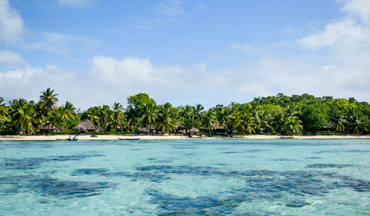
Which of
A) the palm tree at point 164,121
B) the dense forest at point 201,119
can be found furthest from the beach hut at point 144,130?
the palm tree at point 164,121

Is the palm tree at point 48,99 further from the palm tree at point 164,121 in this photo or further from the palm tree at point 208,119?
the palm tree at point 208,119

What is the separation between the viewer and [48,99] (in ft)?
216

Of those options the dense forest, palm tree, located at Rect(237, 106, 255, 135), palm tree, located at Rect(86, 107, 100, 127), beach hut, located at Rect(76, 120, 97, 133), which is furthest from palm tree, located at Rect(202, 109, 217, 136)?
palm tree, located at Rect(86, 107, 100, 127)

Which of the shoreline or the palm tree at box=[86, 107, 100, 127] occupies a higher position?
the palm tree at box=[86, 107, 100, 127]

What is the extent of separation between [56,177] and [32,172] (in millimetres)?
3261

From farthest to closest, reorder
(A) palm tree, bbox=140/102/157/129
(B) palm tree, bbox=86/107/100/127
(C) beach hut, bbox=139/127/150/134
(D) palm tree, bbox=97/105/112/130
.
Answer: (B) palm tree, bbox=86/107/100/127 < (C) beach hut, bbox=139/127/150/134 < (D) palm tree, bbox=97/105/112/130 < (A) palm tree, bbox=140/102/157/129

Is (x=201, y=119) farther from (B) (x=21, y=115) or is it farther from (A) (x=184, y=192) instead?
(A) (x=184, y=192)

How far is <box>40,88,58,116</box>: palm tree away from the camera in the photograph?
6588 cm

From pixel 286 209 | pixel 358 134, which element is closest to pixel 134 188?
pixel 286 209

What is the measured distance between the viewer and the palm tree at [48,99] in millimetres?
65875

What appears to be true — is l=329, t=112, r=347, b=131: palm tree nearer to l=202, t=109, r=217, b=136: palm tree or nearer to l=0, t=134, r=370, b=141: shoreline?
l=0, t=134, r=370, b=141: shoreline

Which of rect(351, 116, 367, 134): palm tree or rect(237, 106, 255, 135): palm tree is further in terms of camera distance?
rect(351, 116, 367, 134): palm tree

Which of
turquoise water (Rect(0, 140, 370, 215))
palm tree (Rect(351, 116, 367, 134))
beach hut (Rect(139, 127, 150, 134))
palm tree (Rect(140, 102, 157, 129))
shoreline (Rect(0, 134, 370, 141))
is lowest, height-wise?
turquoise water (Rect(0, 140, 370, 215))

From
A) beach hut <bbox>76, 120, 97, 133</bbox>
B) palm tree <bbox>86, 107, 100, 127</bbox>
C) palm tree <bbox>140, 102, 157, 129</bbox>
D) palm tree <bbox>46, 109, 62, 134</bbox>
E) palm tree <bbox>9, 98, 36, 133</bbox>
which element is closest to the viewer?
palm tree <bbox>9, 98, 36, 133</bbox>
